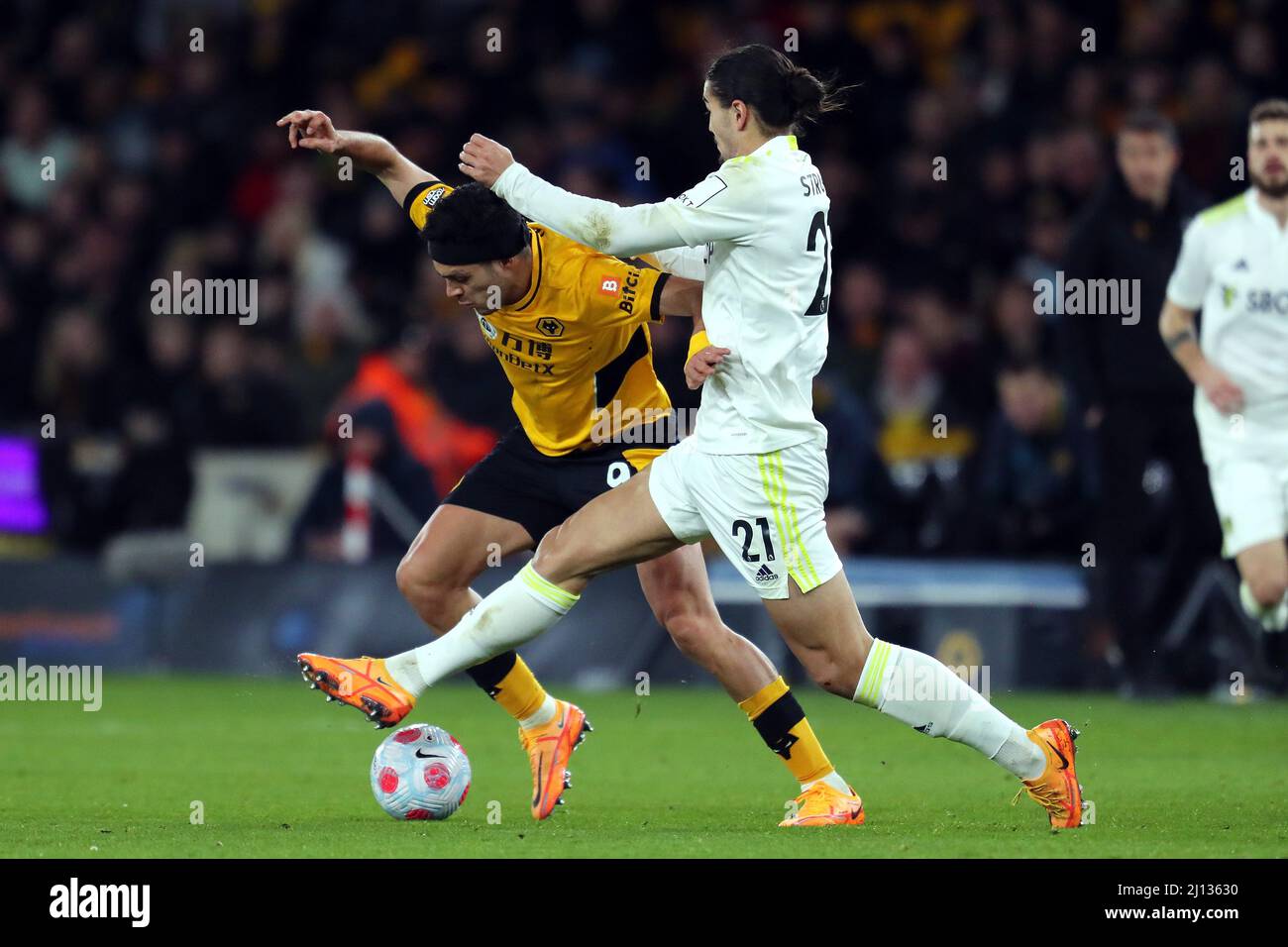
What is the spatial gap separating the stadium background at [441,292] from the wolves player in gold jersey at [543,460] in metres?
4.77

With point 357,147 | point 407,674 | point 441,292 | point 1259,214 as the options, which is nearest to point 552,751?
point 407,674

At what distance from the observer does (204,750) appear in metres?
9.20

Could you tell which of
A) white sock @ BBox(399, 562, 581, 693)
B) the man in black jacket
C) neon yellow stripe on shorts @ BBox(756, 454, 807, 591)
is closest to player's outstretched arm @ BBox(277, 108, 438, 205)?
white sock @ BBox(399, 562, 581, 693)

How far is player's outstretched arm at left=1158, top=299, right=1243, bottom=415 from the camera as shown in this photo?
8.77 m

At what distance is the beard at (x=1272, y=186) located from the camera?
9055mm

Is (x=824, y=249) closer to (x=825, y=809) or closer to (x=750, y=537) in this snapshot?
(x=750, y=537)

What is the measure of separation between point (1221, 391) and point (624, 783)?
9.55ft

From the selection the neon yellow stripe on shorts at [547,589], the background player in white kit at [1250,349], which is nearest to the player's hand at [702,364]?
the neon yellow stripe on shorts at [547,589]

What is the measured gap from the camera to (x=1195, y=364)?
892 cm

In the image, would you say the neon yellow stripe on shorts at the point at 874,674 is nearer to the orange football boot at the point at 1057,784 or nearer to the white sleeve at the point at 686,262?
the orange football boot at the point at 1057,784

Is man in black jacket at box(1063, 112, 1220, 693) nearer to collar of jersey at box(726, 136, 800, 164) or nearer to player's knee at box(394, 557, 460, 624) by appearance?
player's knee at box(394, 557, 460, 624)

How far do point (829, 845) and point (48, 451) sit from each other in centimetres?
971

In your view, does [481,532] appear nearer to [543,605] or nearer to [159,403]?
[543,605]

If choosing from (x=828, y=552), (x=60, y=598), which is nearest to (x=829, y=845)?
(x=828, y=552)
